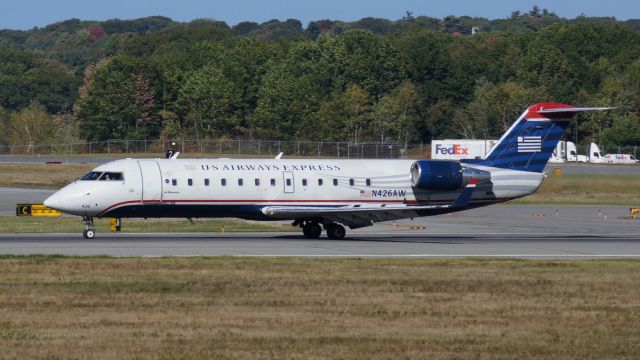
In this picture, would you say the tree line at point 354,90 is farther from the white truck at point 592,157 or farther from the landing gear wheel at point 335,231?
the landing gear wheel at point 335,231

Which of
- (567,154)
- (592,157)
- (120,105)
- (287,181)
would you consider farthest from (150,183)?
(120,105)

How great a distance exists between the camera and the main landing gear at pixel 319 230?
1646 inches

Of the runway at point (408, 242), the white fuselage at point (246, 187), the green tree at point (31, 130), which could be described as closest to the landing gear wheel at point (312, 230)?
the runway at point (408, 242)

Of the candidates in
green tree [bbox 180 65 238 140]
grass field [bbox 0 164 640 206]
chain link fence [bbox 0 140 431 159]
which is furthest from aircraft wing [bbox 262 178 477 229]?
green tree [bbox 180 65 238 140]

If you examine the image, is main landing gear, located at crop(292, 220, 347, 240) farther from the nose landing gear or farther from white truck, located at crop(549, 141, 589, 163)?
white truck, located at crop(549, 141, 589, 163)

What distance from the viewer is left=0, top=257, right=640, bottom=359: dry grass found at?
61.0 ft

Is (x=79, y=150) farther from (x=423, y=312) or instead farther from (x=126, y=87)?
(x=423, y=312)

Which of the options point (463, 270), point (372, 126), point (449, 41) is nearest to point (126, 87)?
point (372, 126)

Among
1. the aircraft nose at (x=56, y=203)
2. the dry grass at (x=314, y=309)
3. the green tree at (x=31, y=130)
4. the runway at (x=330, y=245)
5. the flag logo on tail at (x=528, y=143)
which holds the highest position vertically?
the green tree at (x=31, y=130)

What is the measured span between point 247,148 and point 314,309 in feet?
313

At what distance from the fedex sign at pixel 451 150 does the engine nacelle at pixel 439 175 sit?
69.8 m

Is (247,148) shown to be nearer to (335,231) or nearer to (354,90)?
(354,90)

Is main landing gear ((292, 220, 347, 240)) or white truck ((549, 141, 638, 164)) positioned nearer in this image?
main landing gear ((292, 220, 347, 240))

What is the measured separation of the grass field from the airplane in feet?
71.1
